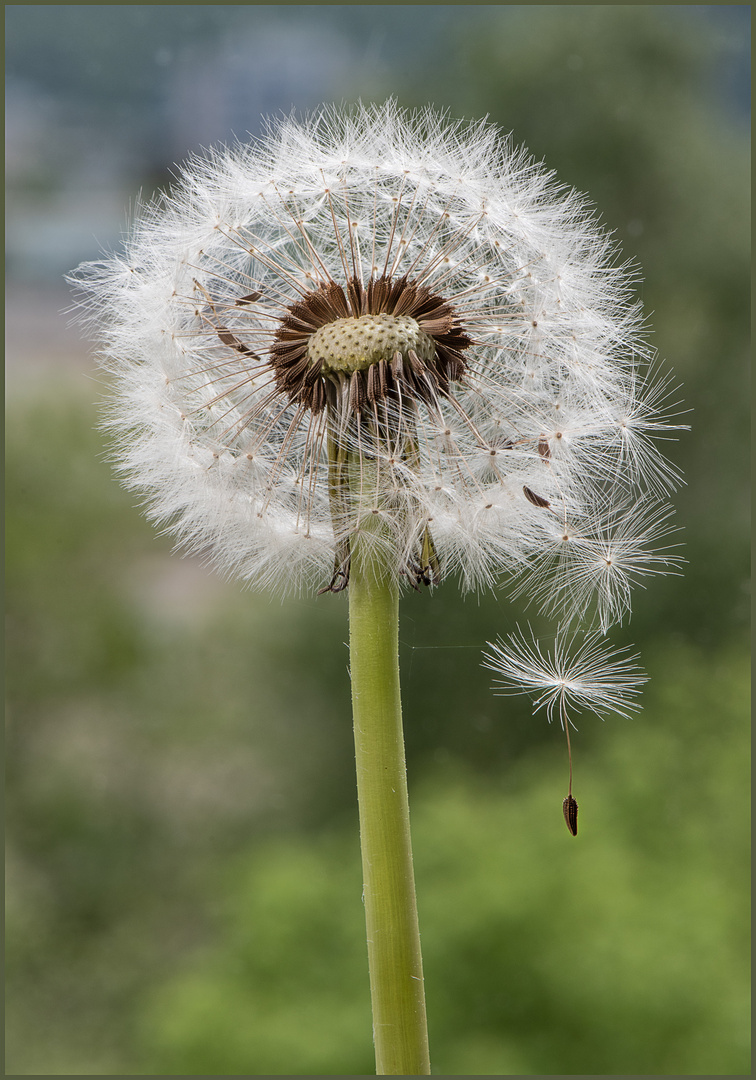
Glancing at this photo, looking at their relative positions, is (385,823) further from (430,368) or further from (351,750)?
(351,750)

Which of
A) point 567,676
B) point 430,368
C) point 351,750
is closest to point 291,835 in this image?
point 351,750

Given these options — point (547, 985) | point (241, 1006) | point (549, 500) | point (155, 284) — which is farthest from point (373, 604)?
point (241, 1006)

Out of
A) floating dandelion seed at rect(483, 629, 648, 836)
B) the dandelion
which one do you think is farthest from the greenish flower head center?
floating dandelion seed at rect(483, 629, 648, 836)

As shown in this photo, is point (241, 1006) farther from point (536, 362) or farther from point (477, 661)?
point (536, 362)

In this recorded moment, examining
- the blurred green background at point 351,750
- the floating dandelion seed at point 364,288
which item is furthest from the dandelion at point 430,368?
the blurred green background at point 351,750

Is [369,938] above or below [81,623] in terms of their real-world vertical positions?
below

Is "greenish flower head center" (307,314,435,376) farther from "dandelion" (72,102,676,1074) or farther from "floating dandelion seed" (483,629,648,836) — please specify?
"floating dandelion seed" (483,629,648,836)
